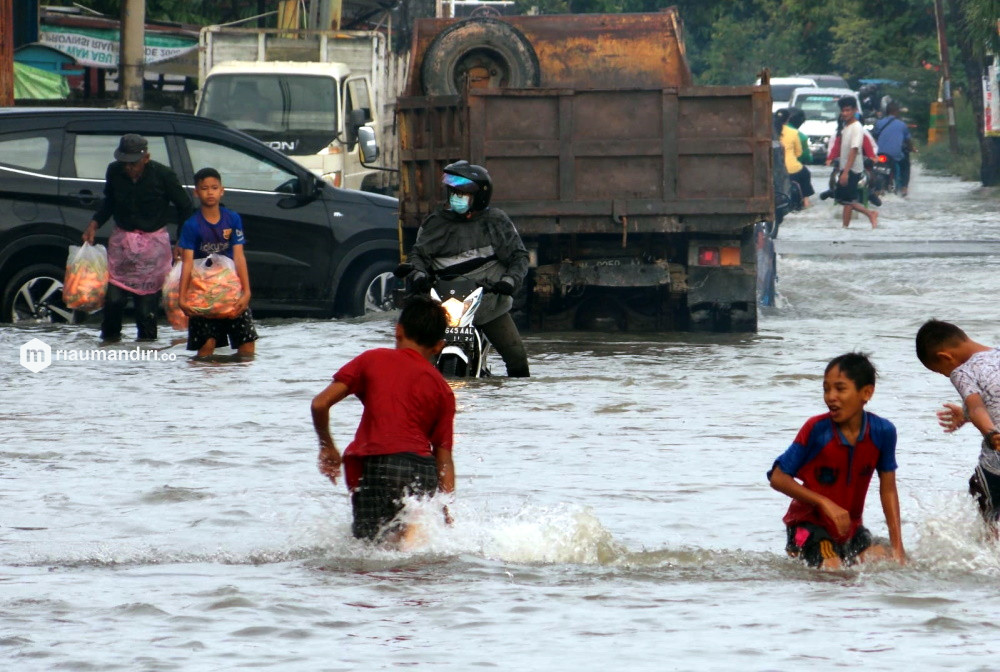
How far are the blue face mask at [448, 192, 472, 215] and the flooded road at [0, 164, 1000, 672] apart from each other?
3.57 ft

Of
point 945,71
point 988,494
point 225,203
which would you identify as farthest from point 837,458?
point 945,71

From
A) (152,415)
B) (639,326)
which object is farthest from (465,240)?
(639,326)

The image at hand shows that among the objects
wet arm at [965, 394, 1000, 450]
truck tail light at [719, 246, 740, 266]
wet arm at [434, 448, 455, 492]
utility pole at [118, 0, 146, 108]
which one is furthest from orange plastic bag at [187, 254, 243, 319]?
utility pole at [118, 0, 146, 108]

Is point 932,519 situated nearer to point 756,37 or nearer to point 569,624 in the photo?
point 569,624

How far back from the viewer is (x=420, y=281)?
1102 centimetres

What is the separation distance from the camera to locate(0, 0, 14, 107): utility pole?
21188 mm

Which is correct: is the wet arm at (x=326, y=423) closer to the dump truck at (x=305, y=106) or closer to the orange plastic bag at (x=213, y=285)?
the orange plastic bag at (x=213, y=285)

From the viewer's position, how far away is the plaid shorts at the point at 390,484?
6348 millimetres

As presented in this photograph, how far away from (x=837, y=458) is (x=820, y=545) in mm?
306

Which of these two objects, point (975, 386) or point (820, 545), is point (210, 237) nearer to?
point (820, 545)

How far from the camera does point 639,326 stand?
1520 centimetres

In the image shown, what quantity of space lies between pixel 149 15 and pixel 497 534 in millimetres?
29731

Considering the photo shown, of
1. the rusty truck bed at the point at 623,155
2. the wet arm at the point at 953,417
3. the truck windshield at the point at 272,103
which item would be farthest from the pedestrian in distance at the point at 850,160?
the wet arm at the point at 953,417

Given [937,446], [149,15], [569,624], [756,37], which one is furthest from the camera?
[756,37]
